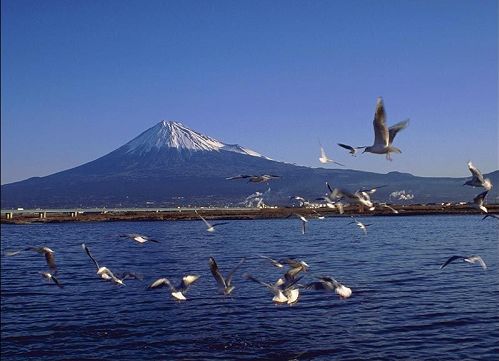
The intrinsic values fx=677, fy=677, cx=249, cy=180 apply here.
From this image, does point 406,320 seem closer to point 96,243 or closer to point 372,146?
point 372,146

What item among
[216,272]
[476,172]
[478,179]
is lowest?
[216,272]

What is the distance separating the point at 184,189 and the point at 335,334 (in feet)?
595

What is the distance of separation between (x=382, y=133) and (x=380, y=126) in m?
0.13

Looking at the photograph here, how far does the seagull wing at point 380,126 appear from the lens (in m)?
9.59

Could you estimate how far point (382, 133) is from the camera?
9.78 metres

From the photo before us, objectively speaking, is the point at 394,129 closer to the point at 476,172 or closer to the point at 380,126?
the point at 380,126

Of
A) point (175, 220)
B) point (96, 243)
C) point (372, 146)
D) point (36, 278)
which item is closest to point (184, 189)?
point (175, 220)

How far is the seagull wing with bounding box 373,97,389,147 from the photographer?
9.59 metres

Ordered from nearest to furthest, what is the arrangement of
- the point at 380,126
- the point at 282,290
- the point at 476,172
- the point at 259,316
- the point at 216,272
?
the point at 380,126 → the point at 476,172 → the point at 216,272 → the point at 282,290 → the point at 259,316

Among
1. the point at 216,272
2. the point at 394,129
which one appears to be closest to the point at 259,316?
the point at 216,272

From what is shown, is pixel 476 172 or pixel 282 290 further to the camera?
pixel 282 290

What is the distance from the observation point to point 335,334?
12.7 meters

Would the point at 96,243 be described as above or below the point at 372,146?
below

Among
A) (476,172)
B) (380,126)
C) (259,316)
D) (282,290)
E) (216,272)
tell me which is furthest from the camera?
(259,316)
